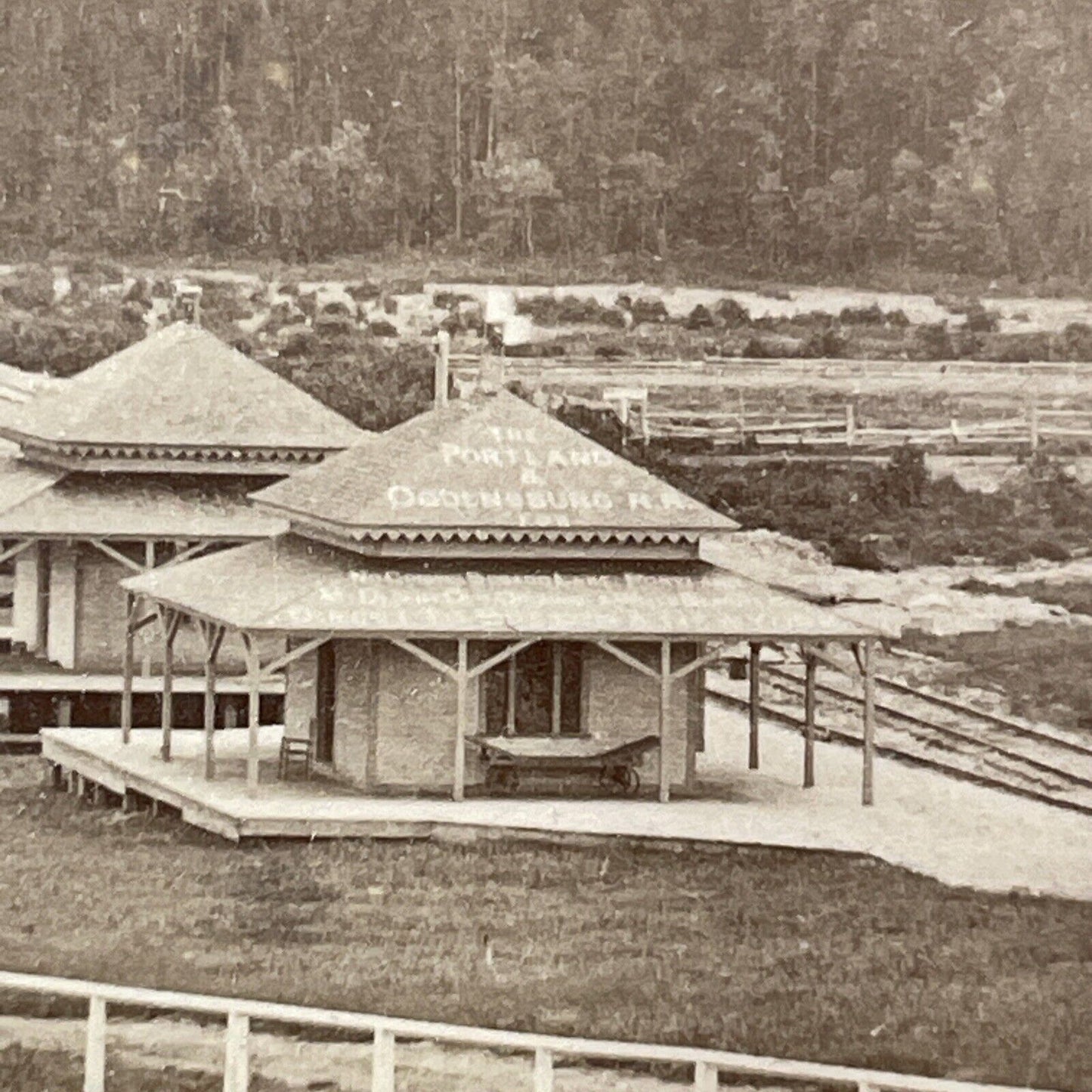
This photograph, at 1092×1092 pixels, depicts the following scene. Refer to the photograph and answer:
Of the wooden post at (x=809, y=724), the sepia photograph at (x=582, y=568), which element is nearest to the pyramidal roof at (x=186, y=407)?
the sepia photograph at (x=582, y=568)

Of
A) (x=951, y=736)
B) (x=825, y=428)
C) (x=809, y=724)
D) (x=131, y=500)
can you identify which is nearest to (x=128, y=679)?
(x=131, y=500)

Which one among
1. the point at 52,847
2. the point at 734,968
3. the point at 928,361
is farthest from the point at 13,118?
the point at 734,968

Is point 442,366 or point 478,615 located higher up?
point 442,366

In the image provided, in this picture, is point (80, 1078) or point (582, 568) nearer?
point (80, 1078)

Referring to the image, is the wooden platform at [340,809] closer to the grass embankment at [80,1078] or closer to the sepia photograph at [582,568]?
the sepia photograph at [582,568]

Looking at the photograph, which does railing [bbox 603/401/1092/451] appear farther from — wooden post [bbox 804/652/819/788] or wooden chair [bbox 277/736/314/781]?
wooden chair [bbox 277/736/314/781]

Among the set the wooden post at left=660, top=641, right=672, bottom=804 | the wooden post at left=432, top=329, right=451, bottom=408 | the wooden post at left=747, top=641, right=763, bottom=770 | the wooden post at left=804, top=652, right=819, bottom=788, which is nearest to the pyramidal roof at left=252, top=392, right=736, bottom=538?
the wooden post at left=432, top=329, right=451, bottom=408

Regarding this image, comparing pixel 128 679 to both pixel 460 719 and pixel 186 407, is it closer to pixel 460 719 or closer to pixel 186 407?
pixel 460 719
